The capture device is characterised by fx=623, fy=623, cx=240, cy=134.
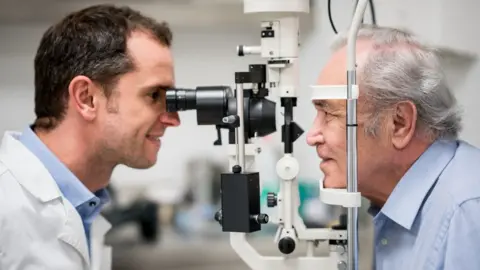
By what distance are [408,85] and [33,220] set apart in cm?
89

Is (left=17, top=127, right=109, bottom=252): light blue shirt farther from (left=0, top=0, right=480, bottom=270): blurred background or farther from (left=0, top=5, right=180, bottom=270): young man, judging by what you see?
(left=0, top=0, right=480, bottom=270): blurred background

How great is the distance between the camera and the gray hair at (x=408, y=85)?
1.39m

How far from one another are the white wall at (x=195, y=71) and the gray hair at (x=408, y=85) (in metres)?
0.75

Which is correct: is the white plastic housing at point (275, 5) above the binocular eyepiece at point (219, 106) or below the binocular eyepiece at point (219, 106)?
above

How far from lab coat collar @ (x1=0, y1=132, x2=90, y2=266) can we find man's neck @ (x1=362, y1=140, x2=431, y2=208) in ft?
2.27

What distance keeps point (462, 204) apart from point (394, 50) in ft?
1.26

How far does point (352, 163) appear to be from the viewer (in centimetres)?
119

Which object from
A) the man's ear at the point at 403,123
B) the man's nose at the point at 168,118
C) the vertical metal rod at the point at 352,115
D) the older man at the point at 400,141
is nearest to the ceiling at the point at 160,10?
the man's nose at the point at 168,118

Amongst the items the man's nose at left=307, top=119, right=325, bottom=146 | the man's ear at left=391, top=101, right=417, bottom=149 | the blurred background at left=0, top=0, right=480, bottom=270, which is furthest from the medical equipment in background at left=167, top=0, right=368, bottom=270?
the blurred background at left=0, top=0, right=480, bottom=270

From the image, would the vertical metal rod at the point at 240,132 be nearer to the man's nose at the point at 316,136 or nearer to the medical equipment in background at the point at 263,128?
the medical equipment in background at the point at 263,128

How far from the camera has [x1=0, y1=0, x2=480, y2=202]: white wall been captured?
7.13 ft

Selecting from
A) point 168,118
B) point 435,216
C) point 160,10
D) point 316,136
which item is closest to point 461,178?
point 435,216

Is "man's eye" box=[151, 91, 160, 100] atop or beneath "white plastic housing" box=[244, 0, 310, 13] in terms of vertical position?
beneath

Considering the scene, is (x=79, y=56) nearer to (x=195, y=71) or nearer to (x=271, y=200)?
(x=271, y=200)
